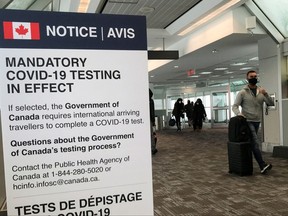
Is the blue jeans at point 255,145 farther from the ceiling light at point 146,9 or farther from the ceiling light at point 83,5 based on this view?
the ceiling light at point 83,5

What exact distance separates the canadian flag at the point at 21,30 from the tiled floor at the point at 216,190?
7.85ft

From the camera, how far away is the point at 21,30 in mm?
1511

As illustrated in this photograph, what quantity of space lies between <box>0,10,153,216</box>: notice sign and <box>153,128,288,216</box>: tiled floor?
1838 millimetres

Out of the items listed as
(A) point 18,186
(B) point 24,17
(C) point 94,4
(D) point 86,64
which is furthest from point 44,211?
(C) point 94,4

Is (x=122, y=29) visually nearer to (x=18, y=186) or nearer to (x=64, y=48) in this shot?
(x=64, y=48)

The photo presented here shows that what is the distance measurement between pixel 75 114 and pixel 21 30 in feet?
1.51

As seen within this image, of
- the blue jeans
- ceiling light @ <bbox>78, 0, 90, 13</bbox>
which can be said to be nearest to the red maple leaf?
the blue jeans

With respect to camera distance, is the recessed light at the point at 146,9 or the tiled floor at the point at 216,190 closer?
the tiled floor at the point at 216,190

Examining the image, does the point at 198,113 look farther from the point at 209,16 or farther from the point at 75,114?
the point at 75,114

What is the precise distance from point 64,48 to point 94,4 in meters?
4.52

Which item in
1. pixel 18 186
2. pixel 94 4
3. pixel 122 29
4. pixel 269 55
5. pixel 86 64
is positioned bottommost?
pixel 18 186

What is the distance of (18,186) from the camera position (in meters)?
1.53

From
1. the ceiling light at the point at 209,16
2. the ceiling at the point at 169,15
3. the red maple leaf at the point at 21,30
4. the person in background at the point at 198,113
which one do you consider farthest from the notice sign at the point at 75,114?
the person in background at the point at 198,113

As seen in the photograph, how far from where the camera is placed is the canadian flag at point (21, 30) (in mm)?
1493
